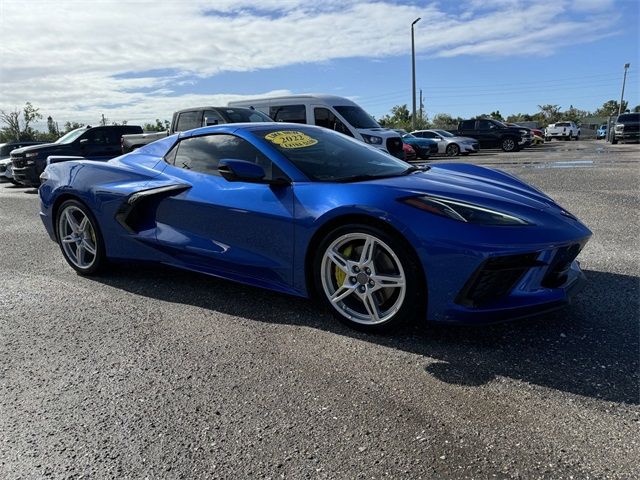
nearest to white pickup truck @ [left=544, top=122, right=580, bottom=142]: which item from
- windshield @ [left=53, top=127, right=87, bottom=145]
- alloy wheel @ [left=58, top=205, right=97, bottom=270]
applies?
windshield @ [left=53, top=127, right=87, bottom=145]

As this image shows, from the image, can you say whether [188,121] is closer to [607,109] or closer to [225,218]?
[225,218]

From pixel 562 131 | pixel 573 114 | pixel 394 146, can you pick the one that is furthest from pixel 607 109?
pixel 394 146

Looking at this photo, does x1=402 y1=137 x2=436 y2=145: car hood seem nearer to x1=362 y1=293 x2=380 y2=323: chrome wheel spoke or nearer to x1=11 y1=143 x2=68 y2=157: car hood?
x1=11 y1=143 x2=68 y2=157: car hood

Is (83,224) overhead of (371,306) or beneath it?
overhead

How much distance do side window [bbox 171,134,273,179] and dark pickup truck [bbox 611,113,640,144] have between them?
29.7 meters

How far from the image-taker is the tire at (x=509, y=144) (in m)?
24.6

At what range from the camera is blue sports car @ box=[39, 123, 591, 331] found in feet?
9.02

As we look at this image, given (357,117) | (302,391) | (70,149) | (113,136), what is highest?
(357,117)

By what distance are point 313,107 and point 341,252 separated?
34.2 feet

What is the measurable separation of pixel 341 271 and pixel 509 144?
78.1 feet

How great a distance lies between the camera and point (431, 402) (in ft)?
7.76

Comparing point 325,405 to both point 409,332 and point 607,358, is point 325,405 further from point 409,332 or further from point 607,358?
point 607,358

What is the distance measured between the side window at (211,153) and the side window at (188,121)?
7.60 metres

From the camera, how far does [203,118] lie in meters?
11.3
